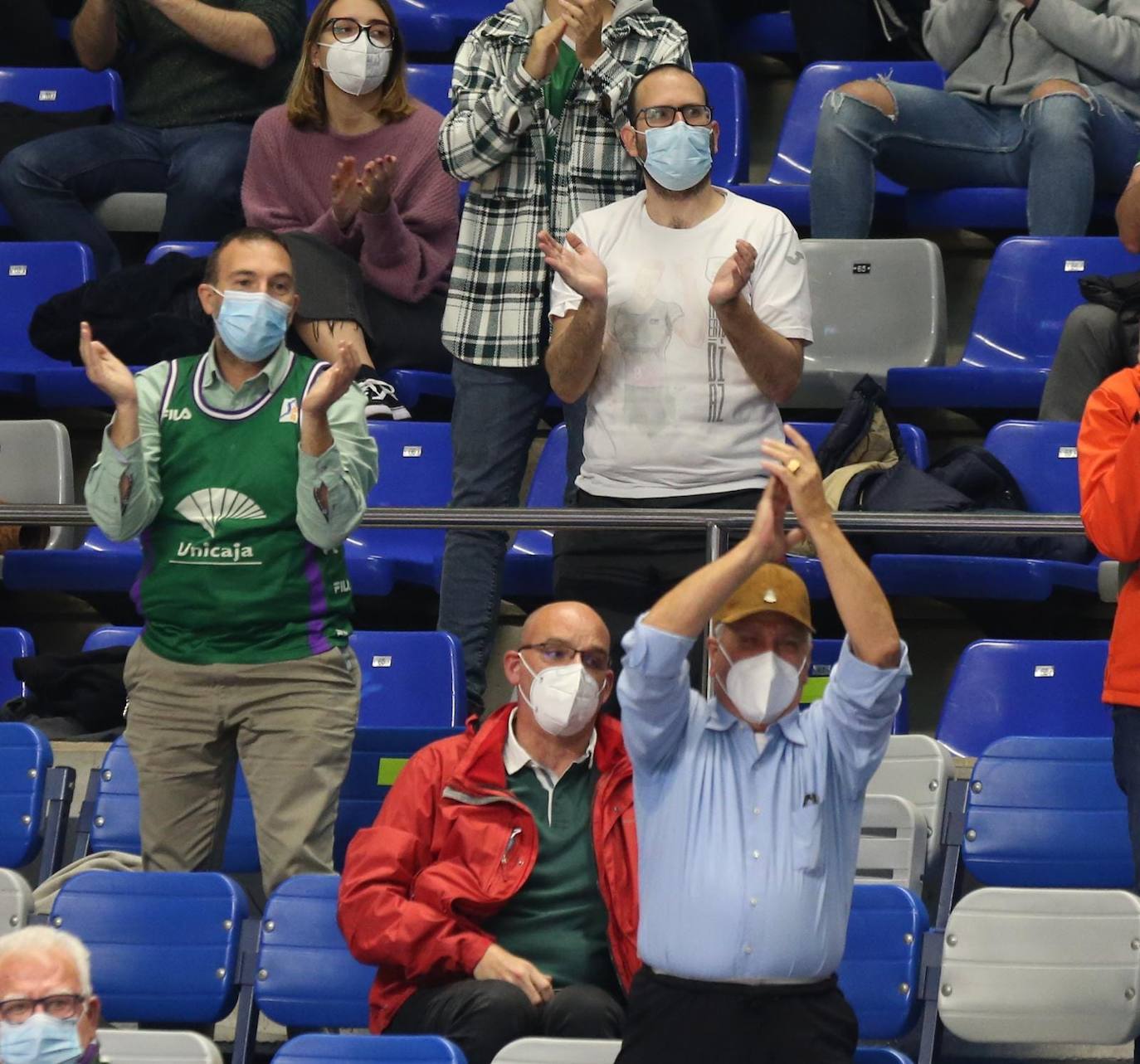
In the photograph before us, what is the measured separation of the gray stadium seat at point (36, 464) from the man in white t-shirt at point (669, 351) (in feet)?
6.02

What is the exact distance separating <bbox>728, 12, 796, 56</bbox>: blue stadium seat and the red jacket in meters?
3.83

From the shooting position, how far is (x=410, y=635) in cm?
469

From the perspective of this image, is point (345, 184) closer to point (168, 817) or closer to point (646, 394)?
point (646, 394)

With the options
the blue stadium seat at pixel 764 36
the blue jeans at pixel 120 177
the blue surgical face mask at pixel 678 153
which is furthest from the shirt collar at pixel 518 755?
the blue stadium seat at pixel 764 36

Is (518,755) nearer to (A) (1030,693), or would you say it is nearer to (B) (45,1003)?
(B) (45,1003)

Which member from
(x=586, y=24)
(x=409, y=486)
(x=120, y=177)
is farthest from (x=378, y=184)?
(x=120, y=177)

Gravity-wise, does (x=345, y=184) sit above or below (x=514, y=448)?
above

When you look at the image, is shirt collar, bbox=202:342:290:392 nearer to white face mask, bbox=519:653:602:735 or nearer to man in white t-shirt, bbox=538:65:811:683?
man in white t-shirt, bbox=538:65:811:683

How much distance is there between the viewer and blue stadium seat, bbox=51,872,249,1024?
3809 mm

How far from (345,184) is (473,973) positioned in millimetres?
2283

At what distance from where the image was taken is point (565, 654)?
3.72 m

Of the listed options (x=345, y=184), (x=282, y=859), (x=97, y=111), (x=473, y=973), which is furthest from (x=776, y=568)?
(x=97, y=111)

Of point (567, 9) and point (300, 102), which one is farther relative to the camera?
point (300, 102)

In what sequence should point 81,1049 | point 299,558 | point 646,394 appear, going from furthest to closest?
point 646,394
point 299,558
point 81,1049
